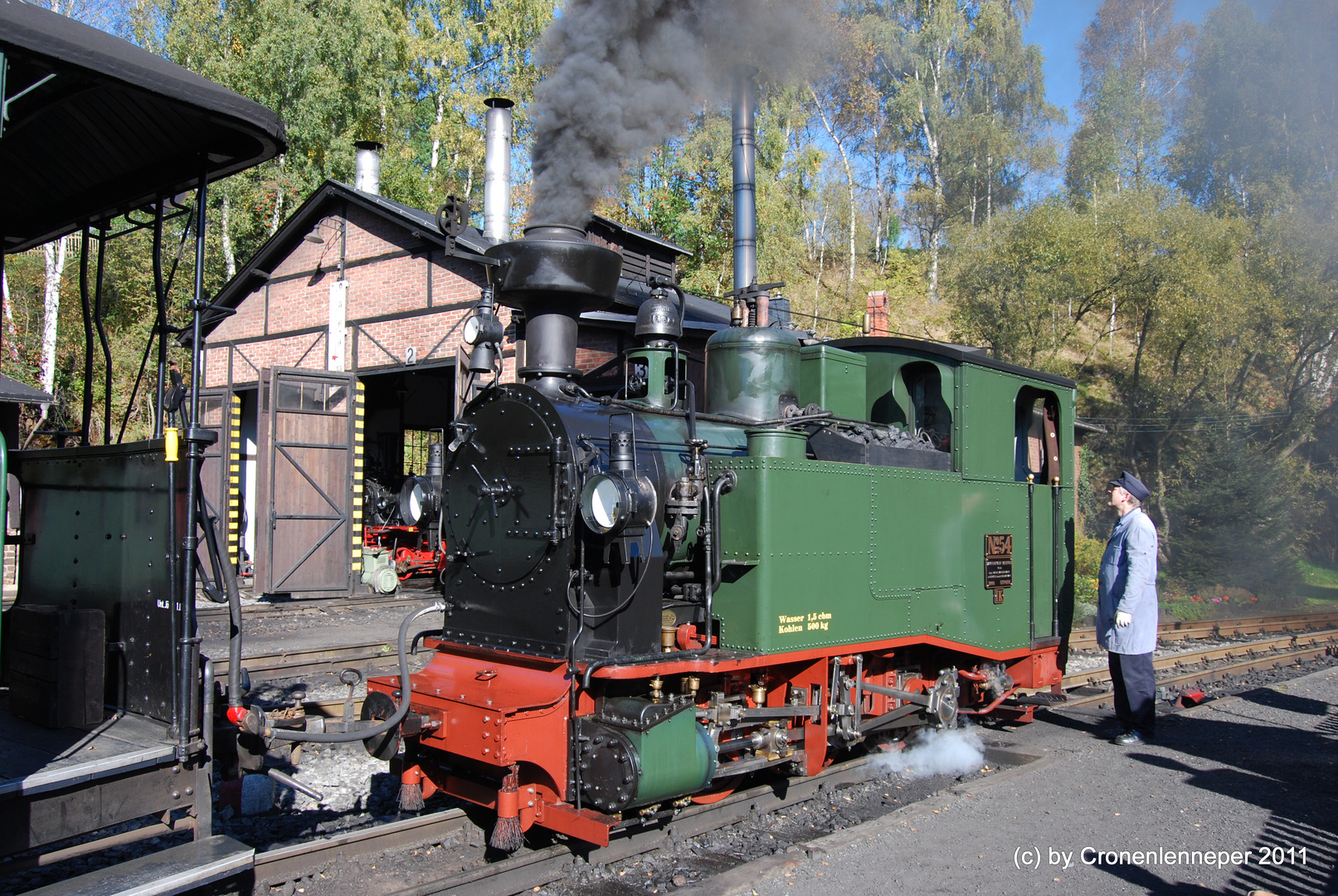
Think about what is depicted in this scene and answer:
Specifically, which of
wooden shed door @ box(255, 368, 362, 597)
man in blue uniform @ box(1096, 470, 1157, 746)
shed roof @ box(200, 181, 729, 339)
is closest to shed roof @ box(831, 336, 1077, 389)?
man in blue uniform @ box(1096, 470, 1157, 746)

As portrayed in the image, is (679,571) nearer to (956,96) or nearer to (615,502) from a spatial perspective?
(615,502)

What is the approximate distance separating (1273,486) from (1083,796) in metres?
18.6

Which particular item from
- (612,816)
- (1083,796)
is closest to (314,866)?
(612,816)

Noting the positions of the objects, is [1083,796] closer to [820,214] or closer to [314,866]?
[314,866]

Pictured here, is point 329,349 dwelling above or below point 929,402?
above

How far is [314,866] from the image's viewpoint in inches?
160

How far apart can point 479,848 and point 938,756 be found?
11.2 feet

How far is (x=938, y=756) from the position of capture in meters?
6.45

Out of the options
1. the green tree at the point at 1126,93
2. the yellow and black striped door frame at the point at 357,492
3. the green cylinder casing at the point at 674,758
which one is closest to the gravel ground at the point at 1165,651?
the green cylinder casing at the point at 674,758

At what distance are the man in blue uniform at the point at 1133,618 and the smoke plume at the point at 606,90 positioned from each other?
4620mm

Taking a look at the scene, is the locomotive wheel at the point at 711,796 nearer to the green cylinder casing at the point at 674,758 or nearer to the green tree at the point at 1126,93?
the green cylinder casing at the point at 674,758

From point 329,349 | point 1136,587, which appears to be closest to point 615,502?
point 1136,587

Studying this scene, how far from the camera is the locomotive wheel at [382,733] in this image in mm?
4371

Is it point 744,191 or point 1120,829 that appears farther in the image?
point 744,191
